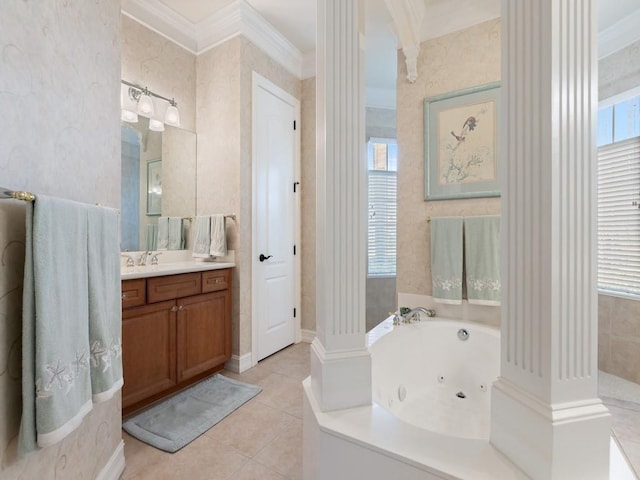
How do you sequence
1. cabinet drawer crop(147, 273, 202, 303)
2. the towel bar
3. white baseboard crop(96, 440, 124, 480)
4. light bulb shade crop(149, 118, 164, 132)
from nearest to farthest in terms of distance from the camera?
1. the towel bar
2. white baseboard crop(96, 440, 124, 480)
3. cabinet drawer crop(147, 273, 202, 303)
4. light bulb shade crop(149, 118, 164, 132)

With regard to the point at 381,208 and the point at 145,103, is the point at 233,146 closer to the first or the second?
the point at 145,103

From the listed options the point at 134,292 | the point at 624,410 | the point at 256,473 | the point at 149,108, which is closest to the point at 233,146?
the point at 149,108

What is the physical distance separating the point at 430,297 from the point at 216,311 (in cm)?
172

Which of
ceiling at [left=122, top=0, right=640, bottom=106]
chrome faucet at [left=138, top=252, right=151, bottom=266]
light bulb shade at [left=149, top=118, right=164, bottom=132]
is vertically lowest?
chrome faucet at [left=138, top=252, right=151, bottom=266]

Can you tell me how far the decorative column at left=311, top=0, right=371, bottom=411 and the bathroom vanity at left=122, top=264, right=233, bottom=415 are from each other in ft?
4.42

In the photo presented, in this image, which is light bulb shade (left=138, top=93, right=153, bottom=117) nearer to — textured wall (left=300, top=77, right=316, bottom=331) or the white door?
the white door

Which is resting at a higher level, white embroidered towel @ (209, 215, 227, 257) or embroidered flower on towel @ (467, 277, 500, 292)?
white embroidered towel @ (209, 215, 227, 257)

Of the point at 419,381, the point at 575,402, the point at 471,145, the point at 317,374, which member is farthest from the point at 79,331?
the point at 471,145

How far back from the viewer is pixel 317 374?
1092 mm

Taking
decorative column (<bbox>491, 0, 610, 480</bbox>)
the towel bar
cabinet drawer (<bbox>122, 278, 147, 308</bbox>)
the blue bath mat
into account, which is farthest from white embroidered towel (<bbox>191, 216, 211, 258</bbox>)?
decorative column (<bbox>491, 0, 610, 480</bbox>)

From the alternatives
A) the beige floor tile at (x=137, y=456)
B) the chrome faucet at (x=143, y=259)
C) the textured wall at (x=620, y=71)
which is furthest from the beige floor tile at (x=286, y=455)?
the textured wall at (x=620, y=71)

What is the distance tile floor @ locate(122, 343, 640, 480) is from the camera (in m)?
1.47

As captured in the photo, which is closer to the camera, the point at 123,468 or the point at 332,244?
the point at 332,244

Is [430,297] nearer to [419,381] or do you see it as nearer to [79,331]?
[419,381]
